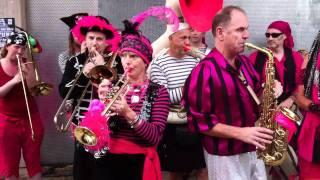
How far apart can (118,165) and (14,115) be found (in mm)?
1830

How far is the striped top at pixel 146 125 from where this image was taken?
3.46 metres

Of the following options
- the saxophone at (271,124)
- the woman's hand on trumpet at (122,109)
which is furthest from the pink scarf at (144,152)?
the saxophone at (271,124)

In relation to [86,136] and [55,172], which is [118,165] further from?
[55,172]

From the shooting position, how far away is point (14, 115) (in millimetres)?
5012

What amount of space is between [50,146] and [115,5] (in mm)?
1943

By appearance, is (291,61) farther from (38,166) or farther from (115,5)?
(38,166)

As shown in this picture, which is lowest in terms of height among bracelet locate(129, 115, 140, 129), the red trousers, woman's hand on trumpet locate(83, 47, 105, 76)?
the red trousers

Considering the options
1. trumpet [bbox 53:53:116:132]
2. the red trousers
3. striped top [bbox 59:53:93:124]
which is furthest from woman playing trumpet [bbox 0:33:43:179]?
striped top [bbox 59:53:93:124]

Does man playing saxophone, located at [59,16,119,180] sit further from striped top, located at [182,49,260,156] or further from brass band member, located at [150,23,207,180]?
striped top, located at [182,49,260,156]

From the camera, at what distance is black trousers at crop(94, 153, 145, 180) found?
3568 millimetres

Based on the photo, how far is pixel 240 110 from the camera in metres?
3.40

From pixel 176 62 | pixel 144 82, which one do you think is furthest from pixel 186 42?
pixel 144 82

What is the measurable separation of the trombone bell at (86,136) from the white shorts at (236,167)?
0.79 meters

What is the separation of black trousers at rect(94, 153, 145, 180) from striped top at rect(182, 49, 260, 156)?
473 mm
